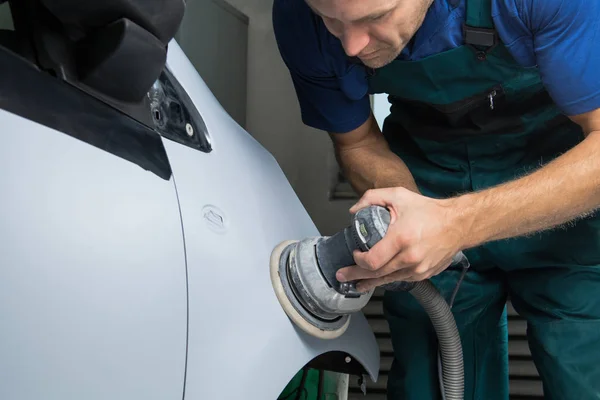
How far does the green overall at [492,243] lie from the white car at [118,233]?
1.36 ft

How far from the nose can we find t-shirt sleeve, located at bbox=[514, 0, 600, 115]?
0.20 metres

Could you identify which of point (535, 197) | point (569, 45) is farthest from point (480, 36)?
Result: point (535, 197)

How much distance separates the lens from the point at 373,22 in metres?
0.78

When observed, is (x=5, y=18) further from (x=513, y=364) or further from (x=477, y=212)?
(x=513, y=364)

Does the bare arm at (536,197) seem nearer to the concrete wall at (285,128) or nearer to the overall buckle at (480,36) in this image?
the overall buckle at (480,36)

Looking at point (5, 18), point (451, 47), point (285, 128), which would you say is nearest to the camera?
point (5, 18)

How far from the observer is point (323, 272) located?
0.76m

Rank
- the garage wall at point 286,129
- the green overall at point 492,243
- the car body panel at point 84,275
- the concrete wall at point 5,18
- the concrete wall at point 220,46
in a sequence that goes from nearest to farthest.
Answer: the car body panel at point 84,275
the concrete wall at point 5,18
the green overall at point 492,243
the concrete wall at point 220,46
the garage wall at point 286,129

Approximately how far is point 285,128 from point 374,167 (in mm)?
861

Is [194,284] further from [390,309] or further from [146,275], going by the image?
[390,309]

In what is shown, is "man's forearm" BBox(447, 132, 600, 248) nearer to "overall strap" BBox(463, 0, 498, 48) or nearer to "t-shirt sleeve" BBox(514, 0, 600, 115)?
"t-shirt sleeve" BBox(514, 0, 600, 115)

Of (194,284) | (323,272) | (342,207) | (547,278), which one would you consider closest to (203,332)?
(194,284)

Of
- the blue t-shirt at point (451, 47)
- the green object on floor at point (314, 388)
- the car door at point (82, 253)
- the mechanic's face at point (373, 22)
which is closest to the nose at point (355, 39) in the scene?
the mechanic's face at point (373, 22)

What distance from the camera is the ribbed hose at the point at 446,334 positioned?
904 mm
